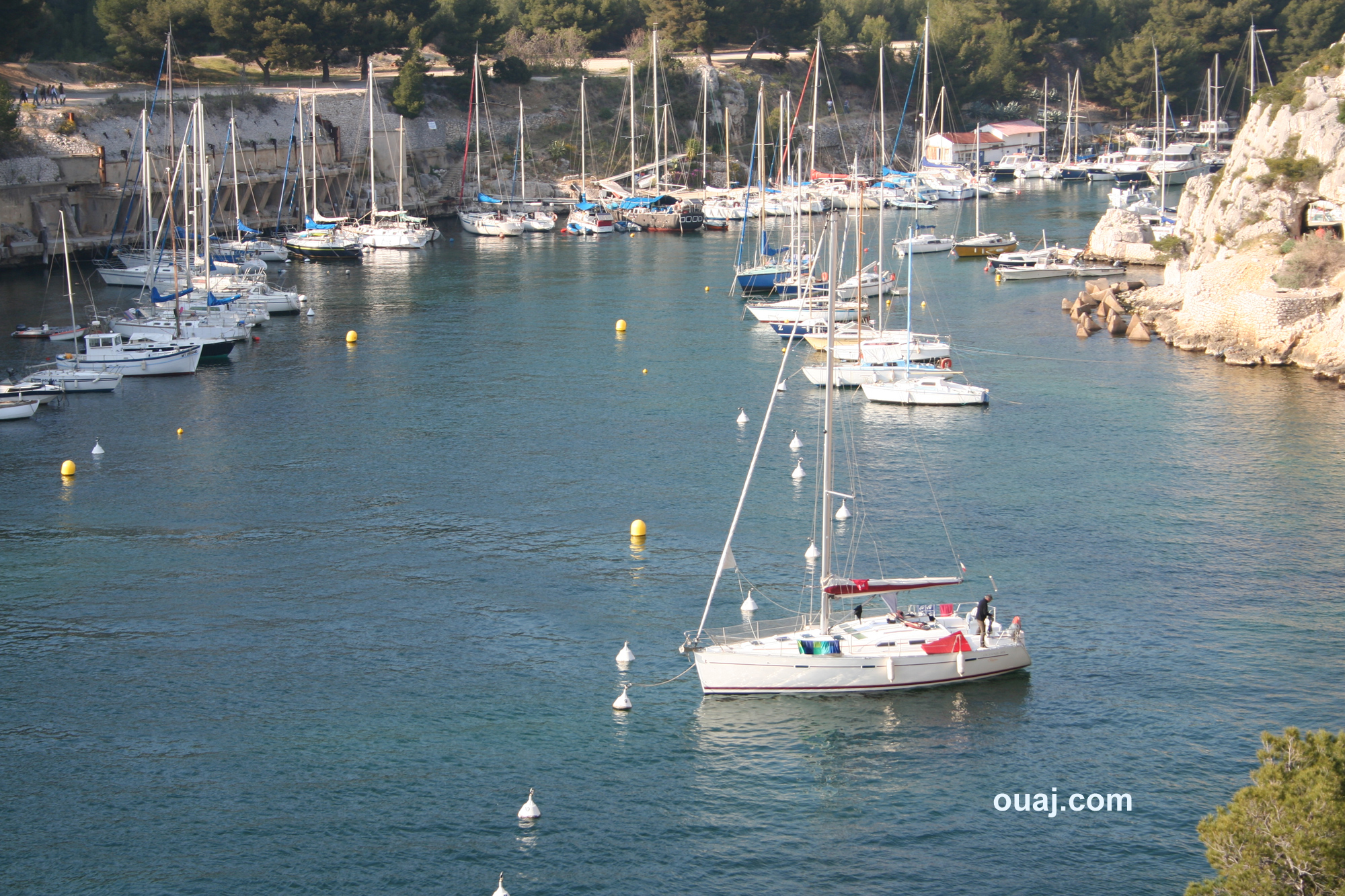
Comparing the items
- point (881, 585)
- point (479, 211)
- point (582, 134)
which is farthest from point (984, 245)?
point (881, 585)

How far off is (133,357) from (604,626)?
4131 centimetres

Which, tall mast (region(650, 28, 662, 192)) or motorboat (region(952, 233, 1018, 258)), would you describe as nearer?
motorboat (region(952, 233, 1018, 258))

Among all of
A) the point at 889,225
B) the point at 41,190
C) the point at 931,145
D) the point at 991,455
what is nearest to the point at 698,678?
the point at 991,455

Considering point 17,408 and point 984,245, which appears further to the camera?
point 984,245

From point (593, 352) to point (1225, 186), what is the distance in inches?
1568

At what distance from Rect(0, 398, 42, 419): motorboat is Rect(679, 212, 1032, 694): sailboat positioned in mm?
39291

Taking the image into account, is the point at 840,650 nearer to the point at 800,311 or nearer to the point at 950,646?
the point at 950,646

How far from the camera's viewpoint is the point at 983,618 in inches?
1283

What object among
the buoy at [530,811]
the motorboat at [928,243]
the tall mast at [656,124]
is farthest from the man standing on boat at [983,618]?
the tall mast at [656,124]

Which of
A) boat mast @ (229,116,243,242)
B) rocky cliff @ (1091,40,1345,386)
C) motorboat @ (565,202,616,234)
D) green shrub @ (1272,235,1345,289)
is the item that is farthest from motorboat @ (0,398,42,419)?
motorboat @ (565,202,616,234)

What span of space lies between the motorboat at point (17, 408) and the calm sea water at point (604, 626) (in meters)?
0.65

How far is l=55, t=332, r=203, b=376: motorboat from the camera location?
65.9 metres

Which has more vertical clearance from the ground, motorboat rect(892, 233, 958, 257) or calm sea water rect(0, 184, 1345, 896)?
motorboat rect(892, 233, 958, 257)

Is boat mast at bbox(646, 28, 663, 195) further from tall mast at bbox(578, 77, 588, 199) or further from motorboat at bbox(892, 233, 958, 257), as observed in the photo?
motorboat at bbox(892, 233, 958, 257)
